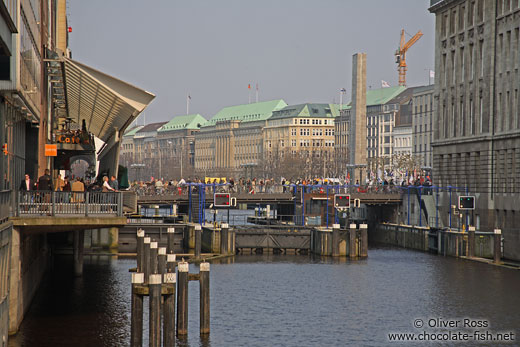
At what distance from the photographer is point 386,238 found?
95688 millimetres

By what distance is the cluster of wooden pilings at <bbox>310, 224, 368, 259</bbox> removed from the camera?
2965 inches

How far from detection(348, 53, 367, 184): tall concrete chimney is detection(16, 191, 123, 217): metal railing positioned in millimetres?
81425

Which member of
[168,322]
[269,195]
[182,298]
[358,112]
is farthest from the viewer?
[358,112]

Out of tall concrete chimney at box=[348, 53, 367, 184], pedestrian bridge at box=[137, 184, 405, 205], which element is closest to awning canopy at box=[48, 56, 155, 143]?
pedestrian bridge at box=[137, 184, 405, 205]

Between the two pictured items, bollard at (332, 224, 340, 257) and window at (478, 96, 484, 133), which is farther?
window at (478, 96, 484, 133)

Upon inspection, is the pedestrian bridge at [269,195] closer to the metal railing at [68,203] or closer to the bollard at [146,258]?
Result: the bollard at [146,258]

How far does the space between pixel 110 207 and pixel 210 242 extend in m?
40.7

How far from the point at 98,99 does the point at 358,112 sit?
75104mm

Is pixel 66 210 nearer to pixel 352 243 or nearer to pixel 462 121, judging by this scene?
pixel 352 243

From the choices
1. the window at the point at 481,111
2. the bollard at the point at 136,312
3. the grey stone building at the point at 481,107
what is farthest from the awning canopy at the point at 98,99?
the window at the point at 481,111

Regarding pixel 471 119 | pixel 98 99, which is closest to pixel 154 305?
pixel 98 99

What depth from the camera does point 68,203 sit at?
117 ft

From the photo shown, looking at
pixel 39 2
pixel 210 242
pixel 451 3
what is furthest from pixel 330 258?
pixel 39 2

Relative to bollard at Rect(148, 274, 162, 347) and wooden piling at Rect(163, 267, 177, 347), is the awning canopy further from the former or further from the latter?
bollard at Rect(148, 274, 162, 347)
